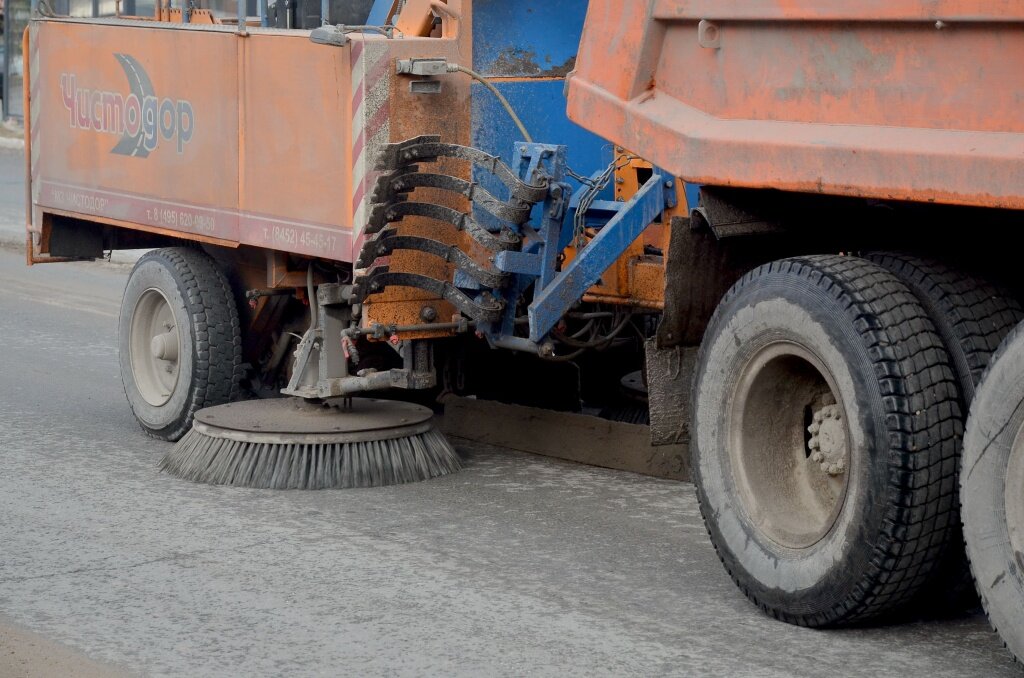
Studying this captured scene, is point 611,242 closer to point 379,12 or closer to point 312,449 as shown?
point 312,449

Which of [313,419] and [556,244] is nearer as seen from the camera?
[556,244]

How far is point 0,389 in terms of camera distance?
308 inches

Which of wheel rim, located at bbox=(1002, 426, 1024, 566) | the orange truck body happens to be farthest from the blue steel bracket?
wheel rim, located at bbox=(1002, 426, 1024, 566)

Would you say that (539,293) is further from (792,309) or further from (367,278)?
(792,309)

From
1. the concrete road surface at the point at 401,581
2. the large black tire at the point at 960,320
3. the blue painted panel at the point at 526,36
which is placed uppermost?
the blue painted panel at the point at 526,36

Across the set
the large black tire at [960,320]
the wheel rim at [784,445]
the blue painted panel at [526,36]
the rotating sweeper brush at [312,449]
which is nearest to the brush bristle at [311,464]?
the rotating sweeper brush at [312,449]

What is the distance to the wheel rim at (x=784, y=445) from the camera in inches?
169

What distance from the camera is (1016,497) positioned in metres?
3.54

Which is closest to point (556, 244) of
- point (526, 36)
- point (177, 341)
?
point (526, 36)

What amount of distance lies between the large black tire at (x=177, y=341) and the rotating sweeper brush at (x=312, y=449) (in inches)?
20.3

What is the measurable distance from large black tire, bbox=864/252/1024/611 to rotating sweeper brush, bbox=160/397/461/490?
2.35 m

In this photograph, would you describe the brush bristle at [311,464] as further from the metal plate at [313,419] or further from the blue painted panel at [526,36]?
the blue painted panel at [526,36]

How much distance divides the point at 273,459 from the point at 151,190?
1.48 m

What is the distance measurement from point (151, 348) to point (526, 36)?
2207mm
